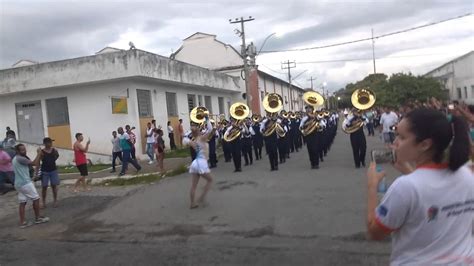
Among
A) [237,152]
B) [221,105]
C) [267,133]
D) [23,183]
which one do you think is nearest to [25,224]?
[23,183]

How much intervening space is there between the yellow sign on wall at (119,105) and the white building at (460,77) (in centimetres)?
3360

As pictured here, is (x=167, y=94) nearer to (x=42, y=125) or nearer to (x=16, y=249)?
(x=42, y=125)

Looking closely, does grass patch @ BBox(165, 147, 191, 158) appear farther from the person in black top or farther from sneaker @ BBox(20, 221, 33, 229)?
sneaker @ BBox(20, 221, 33, 229)

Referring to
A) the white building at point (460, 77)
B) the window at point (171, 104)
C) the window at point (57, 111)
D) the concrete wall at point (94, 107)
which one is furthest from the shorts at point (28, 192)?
Result: the white building at point (460, 77)

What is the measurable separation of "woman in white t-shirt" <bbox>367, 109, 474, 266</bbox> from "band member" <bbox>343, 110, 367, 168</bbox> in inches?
464

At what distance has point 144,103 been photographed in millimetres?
22469

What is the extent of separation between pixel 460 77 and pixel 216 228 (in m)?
49.3

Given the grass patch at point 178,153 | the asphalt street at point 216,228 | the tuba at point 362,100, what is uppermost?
the tuba at point 362,100

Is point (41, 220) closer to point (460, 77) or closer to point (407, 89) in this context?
point (407, 89)

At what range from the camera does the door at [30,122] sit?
22.3m

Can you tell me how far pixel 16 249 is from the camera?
7.70 metres

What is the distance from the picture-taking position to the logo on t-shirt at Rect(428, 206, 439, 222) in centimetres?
217

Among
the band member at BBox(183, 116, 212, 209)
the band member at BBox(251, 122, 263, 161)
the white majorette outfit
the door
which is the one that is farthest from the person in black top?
the door

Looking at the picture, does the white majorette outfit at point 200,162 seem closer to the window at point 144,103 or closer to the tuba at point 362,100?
the tuba at point 362,100
